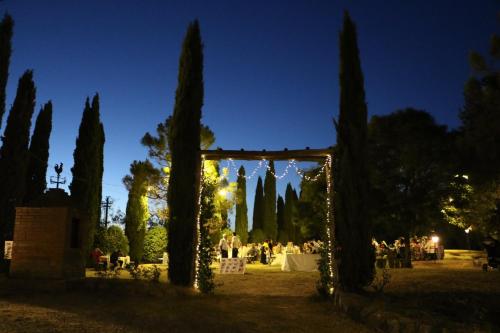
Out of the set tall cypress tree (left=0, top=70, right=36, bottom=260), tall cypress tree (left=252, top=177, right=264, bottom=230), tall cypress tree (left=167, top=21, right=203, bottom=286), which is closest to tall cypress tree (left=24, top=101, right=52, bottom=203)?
tall cypress tree (left=0, top=70, right=36, bottom=260)

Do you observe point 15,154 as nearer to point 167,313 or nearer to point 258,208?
point 167,313

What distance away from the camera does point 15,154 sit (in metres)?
16.2

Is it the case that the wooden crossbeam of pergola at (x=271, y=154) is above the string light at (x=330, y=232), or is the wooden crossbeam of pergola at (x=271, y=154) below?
above

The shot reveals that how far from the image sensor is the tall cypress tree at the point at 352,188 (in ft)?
30.1

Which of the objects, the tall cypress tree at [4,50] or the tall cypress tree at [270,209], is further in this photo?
the tall cypress tree at [270,209]

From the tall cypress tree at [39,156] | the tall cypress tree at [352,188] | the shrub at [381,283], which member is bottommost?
the shrub at [381,283]

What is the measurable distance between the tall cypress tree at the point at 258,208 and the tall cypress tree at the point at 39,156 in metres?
25.1

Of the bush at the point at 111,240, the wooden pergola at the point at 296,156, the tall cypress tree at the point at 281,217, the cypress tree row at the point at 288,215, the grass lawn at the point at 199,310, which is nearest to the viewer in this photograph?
the grass lawn at the point at 199,310

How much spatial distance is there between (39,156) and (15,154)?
6.39 metres

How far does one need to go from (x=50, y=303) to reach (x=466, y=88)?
13525mm

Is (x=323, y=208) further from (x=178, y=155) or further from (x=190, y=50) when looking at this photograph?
(x=190, y=50)

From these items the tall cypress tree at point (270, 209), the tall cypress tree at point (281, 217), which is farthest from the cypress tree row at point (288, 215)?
the tall cypress tree at point (270, 209)

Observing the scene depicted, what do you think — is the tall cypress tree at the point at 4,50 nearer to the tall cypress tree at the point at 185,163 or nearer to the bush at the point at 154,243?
the tall cypress tree at the point at 185,163

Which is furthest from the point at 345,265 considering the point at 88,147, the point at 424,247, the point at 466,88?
the point at 424,247
